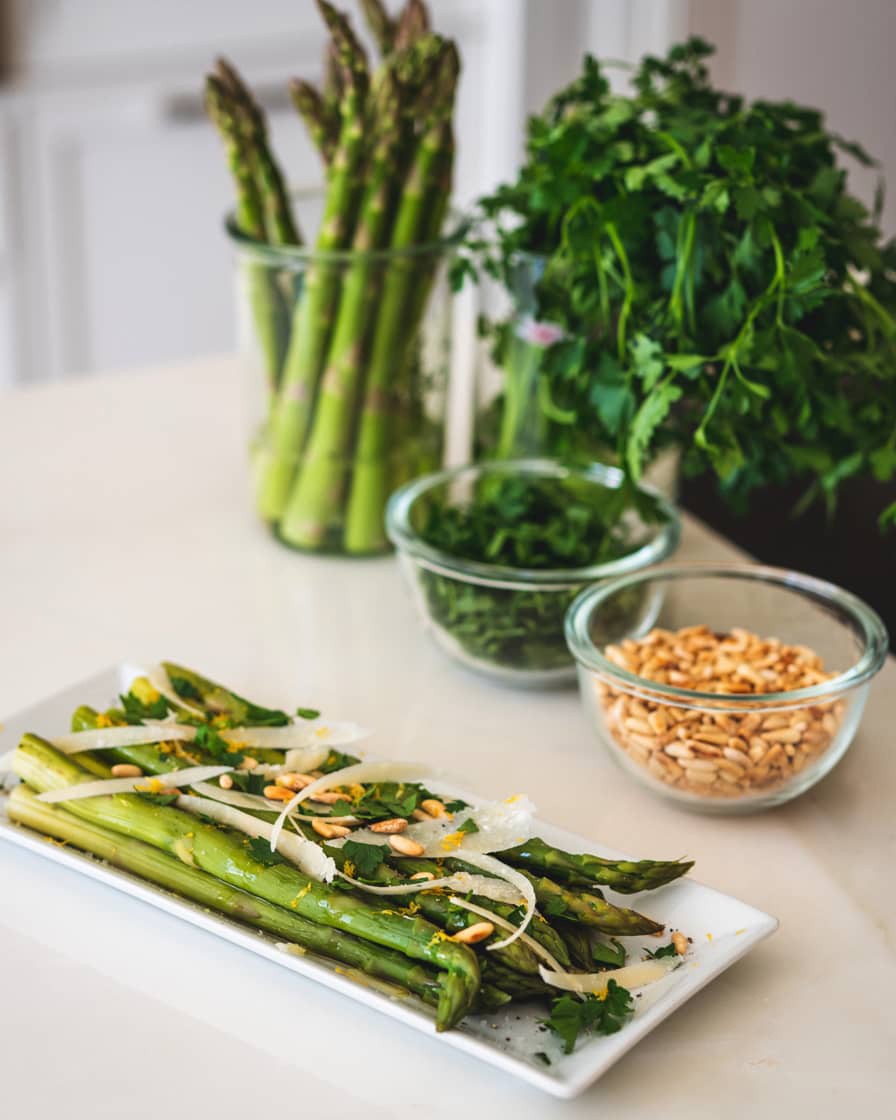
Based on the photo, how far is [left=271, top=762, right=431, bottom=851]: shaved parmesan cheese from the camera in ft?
3.03

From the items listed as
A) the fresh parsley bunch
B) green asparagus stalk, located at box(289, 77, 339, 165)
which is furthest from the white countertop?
green asparagus stalk, located at box(289, 77, 339, 165)

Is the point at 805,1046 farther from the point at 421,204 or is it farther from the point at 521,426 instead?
the point at 421,204

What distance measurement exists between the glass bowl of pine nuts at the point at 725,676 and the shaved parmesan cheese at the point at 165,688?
11.5 inches

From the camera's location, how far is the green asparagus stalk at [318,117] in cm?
135

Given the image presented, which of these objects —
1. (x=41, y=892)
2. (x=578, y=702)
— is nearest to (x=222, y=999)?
(x=41, y=892)

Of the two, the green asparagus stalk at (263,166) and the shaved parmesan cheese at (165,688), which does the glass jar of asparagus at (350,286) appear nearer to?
the green asparagus stalk at (263,166)

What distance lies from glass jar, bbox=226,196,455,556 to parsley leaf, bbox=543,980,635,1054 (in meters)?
0.73

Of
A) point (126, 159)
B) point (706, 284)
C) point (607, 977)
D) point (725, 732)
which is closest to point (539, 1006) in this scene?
point (607, 977)

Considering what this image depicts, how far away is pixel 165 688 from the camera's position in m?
1.09

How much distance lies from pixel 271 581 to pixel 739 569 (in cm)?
48

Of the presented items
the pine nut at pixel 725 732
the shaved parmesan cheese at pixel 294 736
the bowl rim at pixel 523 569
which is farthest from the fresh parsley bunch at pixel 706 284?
the shaved parmesan cheese at pixel 294 736

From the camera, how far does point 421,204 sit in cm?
136

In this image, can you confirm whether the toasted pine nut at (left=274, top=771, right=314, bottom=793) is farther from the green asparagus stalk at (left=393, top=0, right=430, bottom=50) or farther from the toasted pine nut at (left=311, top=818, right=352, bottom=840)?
the green asparagus stalk at (left=393, top=0, right=430, bottom=50)

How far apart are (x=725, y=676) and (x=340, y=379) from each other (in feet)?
1.69
